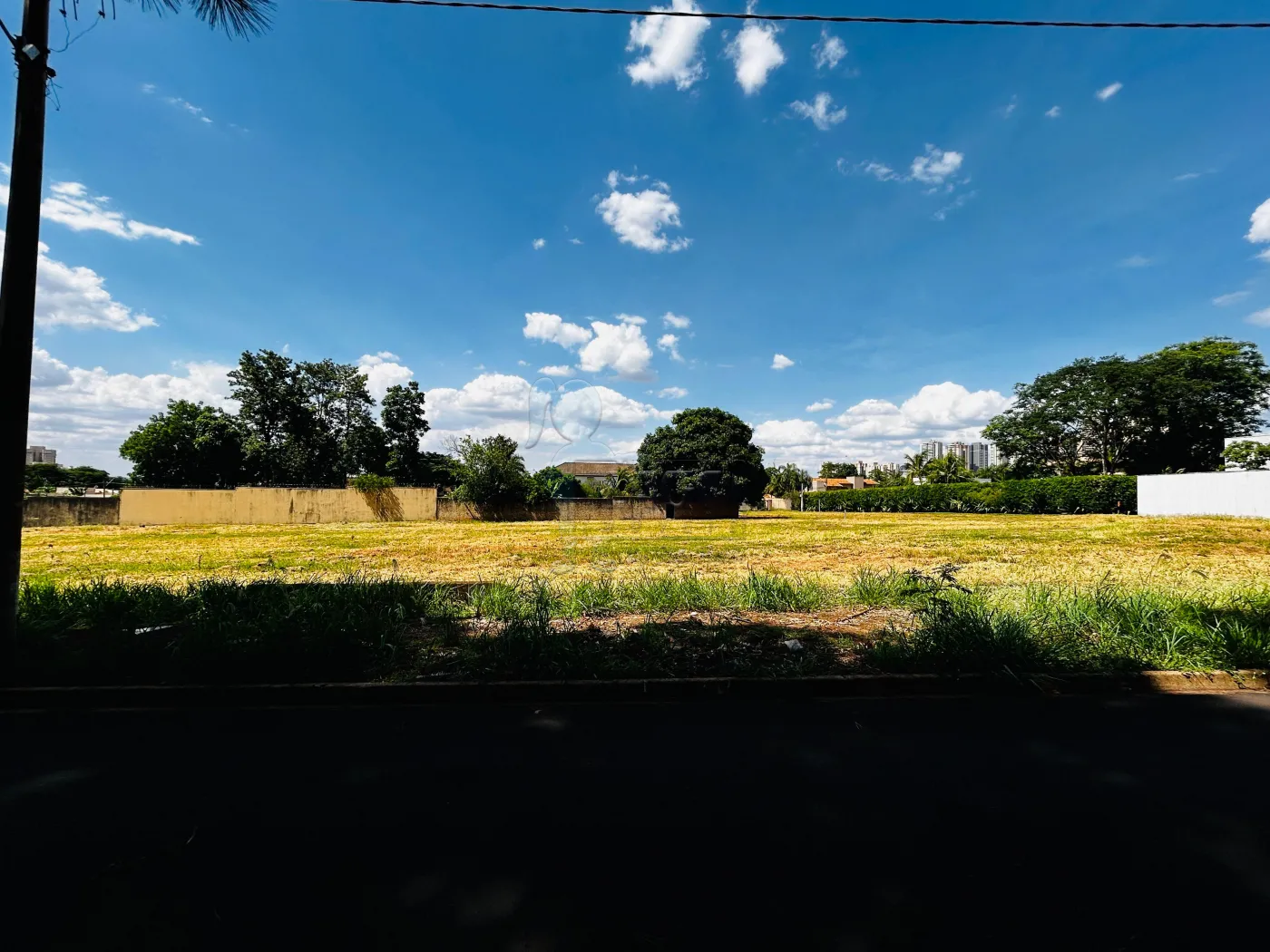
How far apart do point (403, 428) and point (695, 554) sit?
36.3 metres

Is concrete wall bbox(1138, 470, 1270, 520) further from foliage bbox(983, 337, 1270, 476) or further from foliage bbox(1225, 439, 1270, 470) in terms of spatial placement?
foliage bbox(983, 337, 1270, 476)

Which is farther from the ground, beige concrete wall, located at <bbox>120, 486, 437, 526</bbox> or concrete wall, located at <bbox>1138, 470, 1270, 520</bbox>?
concrete wall, located at <bbox>1138, 470, 1270, 520</bbox>

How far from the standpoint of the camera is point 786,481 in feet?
268

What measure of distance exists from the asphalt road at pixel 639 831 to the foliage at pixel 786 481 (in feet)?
255

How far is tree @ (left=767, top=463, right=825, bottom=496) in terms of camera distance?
267ft

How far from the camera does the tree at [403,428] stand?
43.3 metres

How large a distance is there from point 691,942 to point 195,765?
2.92m

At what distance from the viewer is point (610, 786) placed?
9.43 feet

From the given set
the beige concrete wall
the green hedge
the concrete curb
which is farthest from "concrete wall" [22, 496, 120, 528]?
the green hedge

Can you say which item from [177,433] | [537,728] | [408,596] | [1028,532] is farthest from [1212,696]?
[177,433]

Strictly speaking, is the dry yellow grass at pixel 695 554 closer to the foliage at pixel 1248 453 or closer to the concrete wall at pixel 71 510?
the concrete wall at pixel 71 510

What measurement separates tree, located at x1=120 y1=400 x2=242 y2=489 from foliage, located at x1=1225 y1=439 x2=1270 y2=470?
67304 mm

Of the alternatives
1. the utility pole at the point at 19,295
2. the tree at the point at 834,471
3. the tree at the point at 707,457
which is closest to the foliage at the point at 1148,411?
the tree at the point at 707,457

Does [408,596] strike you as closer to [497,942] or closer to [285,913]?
[285,913]
